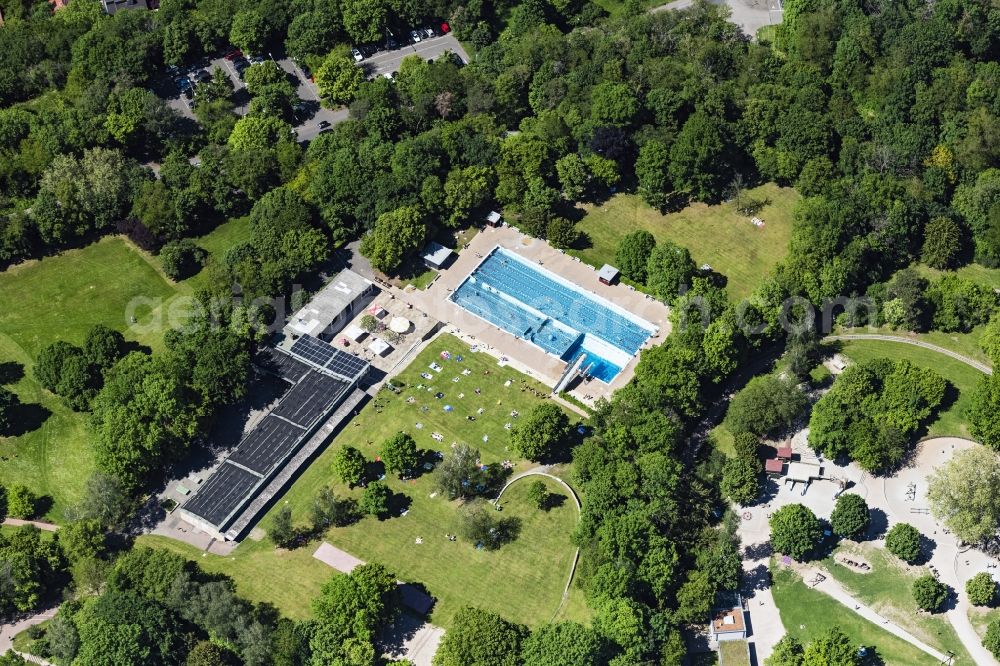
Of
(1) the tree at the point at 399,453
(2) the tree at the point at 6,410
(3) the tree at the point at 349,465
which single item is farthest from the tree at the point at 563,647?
(2) the tree at the point at 6,410

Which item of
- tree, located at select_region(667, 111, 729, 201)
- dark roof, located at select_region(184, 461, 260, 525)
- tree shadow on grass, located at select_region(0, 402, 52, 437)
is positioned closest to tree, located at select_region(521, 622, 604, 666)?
dark roof, located at select_region(184, 461, 260, 525)

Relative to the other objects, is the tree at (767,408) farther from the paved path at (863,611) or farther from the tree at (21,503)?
the tree at (21,503)

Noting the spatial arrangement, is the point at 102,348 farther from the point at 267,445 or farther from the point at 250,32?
the point at 250,32

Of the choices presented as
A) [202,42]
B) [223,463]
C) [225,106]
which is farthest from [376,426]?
[202,42]

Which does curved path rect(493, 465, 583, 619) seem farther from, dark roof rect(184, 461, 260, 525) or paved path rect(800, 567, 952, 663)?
dark roof rect(184, 461, 260, 525)

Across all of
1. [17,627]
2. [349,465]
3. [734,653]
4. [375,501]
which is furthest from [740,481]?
[17,627]
